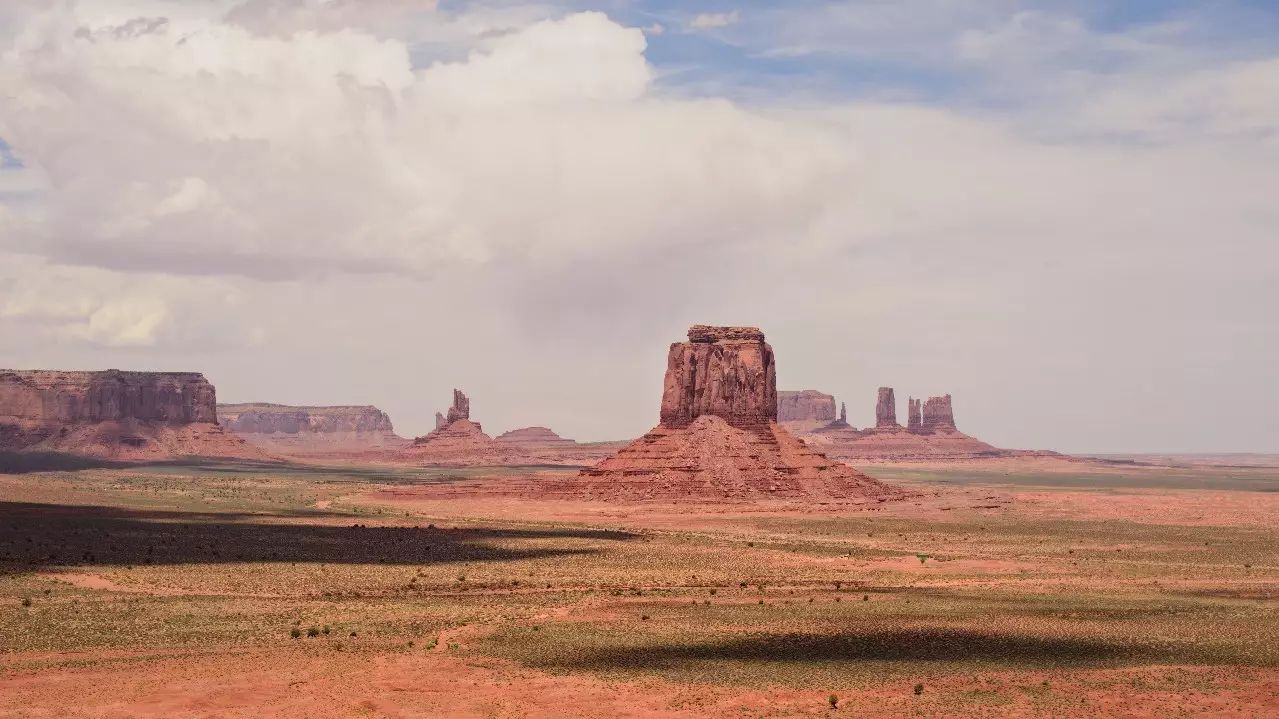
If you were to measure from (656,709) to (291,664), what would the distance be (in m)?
11.6

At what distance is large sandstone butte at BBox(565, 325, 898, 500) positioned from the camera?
5128 inches

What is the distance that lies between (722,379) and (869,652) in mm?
91258

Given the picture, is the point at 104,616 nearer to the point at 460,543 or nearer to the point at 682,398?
the point at 460,543

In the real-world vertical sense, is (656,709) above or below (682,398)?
below

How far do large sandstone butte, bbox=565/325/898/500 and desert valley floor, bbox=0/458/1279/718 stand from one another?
27.8 metres

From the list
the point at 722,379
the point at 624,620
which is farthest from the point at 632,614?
the point at 722,379

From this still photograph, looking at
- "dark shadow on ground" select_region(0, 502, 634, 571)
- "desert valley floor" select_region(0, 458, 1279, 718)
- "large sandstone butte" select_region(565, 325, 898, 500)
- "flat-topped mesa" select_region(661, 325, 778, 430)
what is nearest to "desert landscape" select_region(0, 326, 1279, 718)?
"desert valley floor" select_region(0, 458, 1279, 718)

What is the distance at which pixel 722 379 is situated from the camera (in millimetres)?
135375

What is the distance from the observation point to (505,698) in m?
37.2

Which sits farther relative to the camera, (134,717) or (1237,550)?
(1237,550)

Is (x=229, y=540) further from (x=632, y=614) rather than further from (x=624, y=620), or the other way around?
(x=624, y=620)

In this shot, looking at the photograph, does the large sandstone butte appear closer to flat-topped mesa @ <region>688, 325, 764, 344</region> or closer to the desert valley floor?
flat-topped mesa @ <region>688, 325, 764, 344</region>

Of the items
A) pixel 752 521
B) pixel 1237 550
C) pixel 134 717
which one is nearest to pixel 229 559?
pixel 134 717

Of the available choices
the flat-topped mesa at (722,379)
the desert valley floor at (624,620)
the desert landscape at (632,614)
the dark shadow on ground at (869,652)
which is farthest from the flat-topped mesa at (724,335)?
the dark shadow on ground at (869,652)
